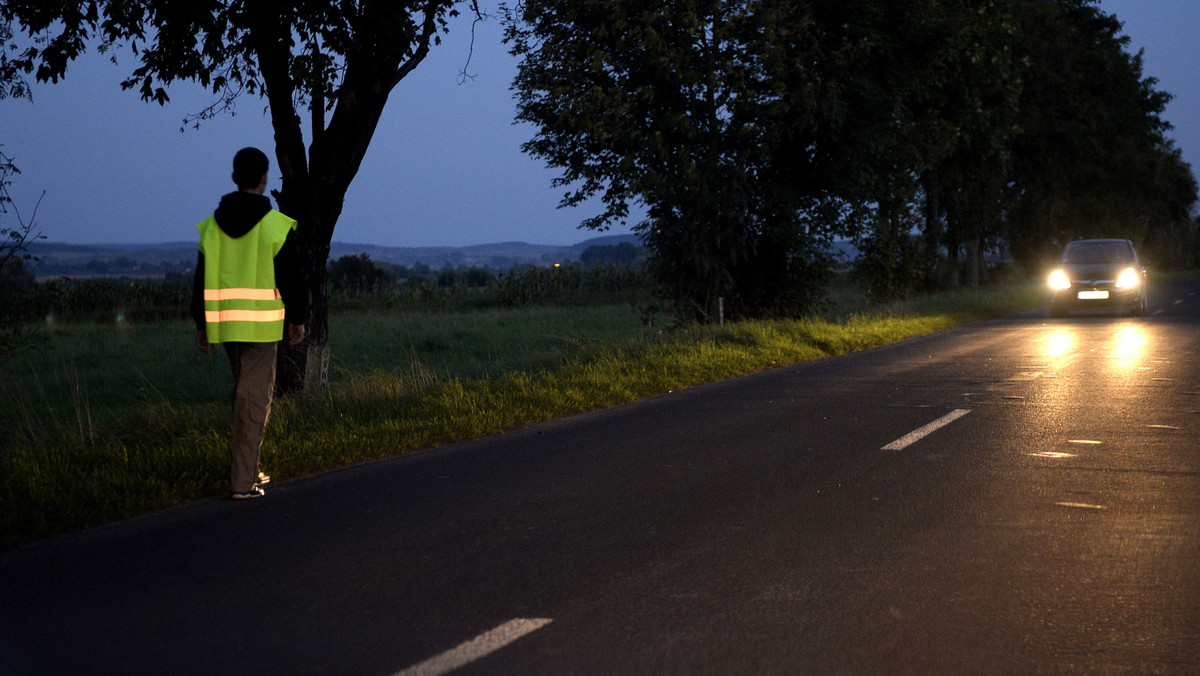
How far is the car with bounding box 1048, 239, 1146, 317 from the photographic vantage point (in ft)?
79.6

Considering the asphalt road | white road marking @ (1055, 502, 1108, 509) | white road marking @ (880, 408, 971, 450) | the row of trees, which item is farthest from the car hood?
white road marking @ (1055, 502, 1108, 509)

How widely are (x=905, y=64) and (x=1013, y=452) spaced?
16.3 meters

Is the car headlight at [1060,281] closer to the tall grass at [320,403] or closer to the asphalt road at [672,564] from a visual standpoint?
the tall grass at [320,403]

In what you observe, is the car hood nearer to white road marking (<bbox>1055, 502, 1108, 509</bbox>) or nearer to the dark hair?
white road marking (<bbox>1055, 502, 1108, 509</bbox>)

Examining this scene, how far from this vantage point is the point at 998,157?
29750 mm

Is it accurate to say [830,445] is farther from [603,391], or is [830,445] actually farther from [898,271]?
[898,271]

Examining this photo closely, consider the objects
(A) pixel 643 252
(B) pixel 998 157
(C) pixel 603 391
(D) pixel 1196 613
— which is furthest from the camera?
(B) pixel 998 157

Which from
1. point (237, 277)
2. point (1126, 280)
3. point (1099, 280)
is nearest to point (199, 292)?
point (237, 277)

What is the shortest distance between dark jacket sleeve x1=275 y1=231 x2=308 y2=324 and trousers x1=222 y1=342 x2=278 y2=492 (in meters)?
0.25

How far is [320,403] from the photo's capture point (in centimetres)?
977

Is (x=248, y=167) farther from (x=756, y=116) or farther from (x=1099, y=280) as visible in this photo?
(x=1099, y=280)

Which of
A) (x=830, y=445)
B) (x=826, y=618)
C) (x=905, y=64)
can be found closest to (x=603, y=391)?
(x=830, y=445)

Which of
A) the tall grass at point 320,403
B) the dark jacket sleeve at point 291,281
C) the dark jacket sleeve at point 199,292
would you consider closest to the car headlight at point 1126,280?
the tall grass at point 320,403

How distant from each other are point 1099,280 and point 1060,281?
0.82 m
